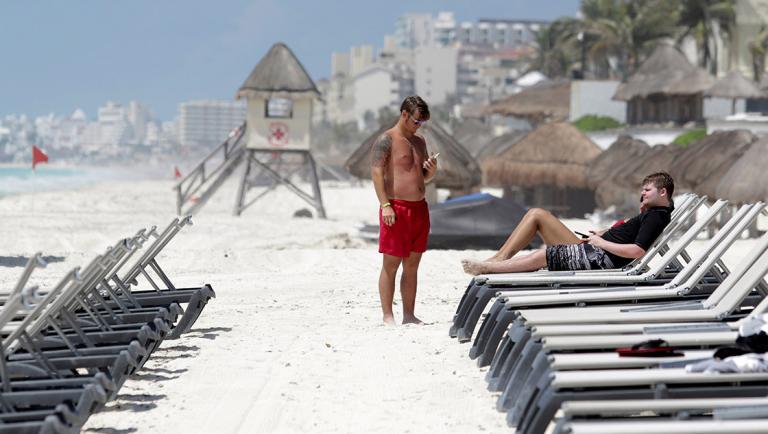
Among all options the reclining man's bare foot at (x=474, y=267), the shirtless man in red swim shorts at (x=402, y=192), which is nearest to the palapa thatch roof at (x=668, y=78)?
the shirtless man in red swim shorts at (x=402, y=192)

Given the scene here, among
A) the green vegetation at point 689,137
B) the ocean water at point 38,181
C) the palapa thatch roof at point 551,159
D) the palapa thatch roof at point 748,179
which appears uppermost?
the palapa thatch roof at point 748,179

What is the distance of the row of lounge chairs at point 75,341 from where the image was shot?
15.5 feet

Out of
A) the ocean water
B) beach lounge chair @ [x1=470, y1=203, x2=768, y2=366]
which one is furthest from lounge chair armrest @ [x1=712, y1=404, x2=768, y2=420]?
the ocean water

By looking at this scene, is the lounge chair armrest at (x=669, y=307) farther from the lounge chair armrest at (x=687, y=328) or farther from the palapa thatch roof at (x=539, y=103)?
the palapa thatch roof at (x=539, y=103)

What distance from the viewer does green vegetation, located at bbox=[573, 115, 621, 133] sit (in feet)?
144

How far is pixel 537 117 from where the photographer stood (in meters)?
47.5

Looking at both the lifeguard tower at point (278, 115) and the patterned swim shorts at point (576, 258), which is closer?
the patterned swim shorts at point (576, 258)

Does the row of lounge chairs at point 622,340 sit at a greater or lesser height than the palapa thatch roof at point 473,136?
greater

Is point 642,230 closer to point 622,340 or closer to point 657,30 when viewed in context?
point 622,340

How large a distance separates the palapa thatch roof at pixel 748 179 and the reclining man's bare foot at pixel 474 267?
12042 mm

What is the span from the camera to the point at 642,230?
810 cm

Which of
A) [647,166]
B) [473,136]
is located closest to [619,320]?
[647,166]

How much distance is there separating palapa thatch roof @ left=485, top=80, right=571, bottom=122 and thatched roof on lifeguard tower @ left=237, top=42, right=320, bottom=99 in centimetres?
1536

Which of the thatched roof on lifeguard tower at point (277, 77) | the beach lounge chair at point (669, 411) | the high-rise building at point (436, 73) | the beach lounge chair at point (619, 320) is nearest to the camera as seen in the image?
the beach lounge chair at point (669, 411)
